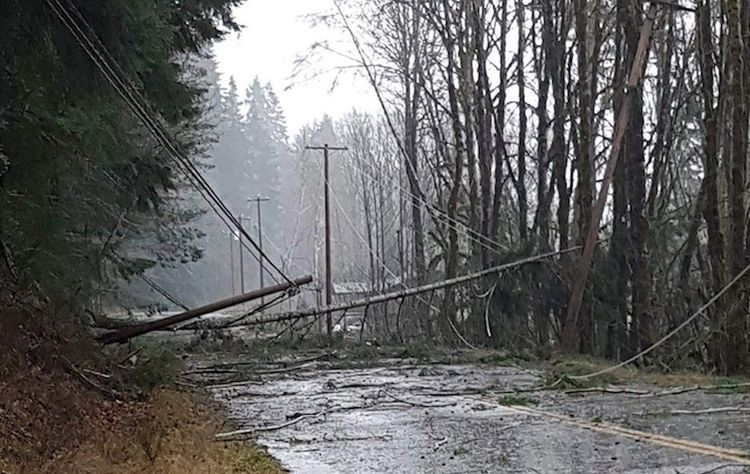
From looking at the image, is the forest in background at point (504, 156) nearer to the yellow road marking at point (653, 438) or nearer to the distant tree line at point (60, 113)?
the distant tree line at point (60, 113)

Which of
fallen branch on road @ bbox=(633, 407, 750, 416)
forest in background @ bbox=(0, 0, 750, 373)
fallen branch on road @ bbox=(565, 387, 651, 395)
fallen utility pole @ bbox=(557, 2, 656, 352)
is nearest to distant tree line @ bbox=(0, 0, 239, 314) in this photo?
forest in background @ bbox=(0, 0, 750, 373)

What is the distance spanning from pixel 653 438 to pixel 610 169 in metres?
8.43

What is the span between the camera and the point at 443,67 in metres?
24.0

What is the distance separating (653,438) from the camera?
689cm

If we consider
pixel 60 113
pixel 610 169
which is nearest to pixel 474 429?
pixel 60 113

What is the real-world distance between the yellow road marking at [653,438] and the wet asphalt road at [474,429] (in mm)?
14

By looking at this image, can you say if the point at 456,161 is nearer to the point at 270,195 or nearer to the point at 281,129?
the point at 270,195

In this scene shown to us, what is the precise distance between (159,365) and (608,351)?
9.59 m

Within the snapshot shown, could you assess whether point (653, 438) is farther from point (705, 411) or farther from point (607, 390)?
point (607, 390)

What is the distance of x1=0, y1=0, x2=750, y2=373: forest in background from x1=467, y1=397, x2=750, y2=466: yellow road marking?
4.79 meters

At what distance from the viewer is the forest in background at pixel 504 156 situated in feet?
26.7

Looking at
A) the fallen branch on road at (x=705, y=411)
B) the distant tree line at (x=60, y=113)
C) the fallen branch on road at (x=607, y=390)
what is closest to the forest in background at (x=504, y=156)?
the distant tree line at (x=60, y=113)

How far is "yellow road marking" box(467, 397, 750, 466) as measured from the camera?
5.89 metres

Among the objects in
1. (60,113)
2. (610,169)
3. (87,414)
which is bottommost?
(87,414)
